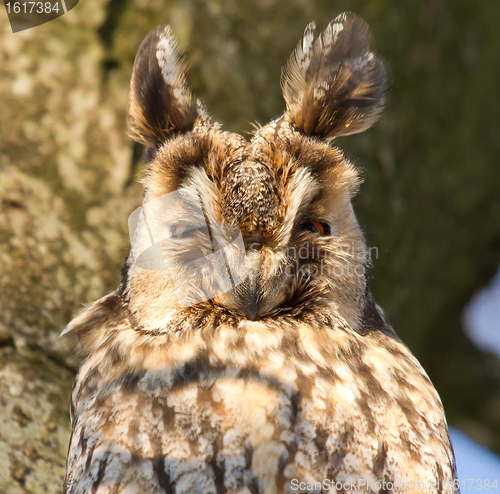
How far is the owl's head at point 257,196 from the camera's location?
1.33m

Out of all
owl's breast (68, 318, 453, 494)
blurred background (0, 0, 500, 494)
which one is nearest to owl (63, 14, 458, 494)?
owl's breast (68, 318, 453, 494)

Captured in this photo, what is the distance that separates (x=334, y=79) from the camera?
1522 millimetres

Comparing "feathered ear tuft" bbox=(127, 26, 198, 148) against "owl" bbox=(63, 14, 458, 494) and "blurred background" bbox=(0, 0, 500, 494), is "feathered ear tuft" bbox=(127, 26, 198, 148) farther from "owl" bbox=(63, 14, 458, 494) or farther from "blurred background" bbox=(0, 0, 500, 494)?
"blurred background" bbox=(0, 0, 500, 494)

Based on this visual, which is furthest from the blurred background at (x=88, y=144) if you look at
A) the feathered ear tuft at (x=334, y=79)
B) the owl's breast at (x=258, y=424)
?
the owl's breast at (x=258, y=424)

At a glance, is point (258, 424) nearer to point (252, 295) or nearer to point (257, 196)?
point (252, 295)

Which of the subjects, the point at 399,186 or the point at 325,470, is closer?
the point at 325,470

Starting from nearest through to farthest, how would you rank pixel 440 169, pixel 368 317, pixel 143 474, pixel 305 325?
1. pixel 143 474
2. pixel 305 325
3. pixel 368 317
4. pixel 440 169

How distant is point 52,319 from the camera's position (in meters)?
1.99

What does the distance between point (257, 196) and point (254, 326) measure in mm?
387

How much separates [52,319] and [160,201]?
2.83ft

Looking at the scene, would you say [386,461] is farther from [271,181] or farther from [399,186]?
[399,186]

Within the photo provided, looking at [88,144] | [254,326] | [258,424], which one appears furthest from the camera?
[88,144]

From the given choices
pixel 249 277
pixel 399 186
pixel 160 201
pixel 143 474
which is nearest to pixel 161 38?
pixel 160 201

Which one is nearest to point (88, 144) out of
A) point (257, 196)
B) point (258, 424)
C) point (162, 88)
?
point (162, 88)
